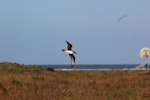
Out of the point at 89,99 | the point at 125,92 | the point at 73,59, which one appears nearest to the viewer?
the point at 89,99

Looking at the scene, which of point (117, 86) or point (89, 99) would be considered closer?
point (89, 99)

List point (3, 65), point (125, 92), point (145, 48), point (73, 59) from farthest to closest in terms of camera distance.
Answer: point (145, 48), point (3, 65), point (73, 59), point (125, 92)

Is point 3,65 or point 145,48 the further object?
point 145,48

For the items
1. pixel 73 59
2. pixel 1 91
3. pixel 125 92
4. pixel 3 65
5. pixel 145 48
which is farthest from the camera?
pixel 145 48

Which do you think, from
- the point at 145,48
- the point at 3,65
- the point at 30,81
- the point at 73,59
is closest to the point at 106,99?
the point at 73,59

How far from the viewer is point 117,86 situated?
24531 millimetres

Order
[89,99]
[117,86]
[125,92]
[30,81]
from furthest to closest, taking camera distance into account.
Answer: [30,81]
[117,86]
[125,92]
[89,99]

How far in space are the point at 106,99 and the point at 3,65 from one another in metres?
29.6

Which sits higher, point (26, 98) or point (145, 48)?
point (145, 48)

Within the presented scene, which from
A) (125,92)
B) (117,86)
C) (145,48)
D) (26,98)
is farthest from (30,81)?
(145,48)

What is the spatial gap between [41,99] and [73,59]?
19.8 ft

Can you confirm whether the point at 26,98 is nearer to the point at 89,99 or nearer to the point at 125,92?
the point at 89,99

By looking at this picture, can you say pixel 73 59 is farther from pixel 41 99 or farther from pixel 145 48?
pixel 145 48

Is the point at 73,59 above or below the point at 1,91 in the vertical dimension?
above
